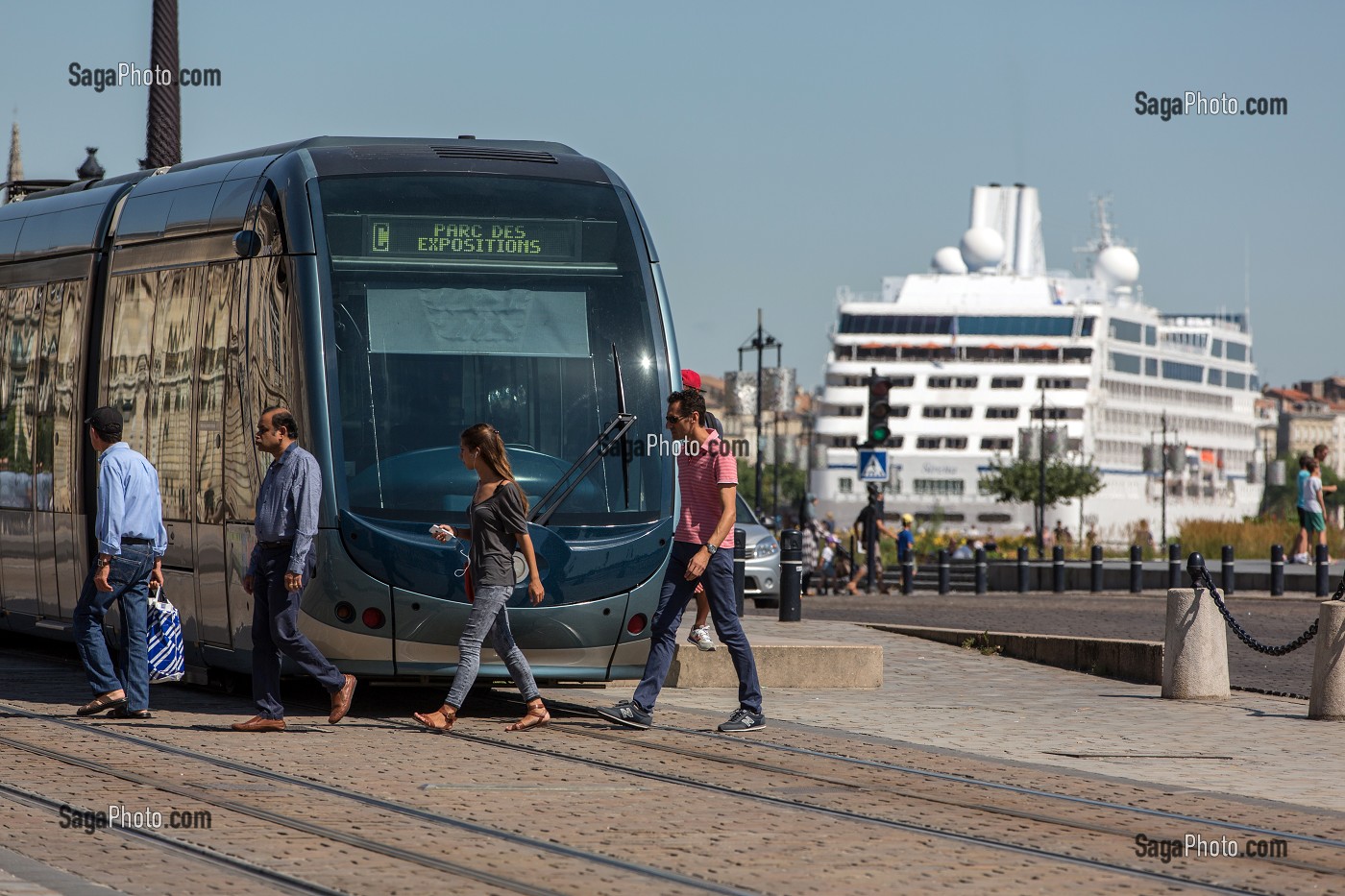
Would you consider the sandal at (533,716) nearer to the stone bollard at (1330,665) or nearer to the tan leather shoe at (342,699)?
the tan leather shoe at (342,699)

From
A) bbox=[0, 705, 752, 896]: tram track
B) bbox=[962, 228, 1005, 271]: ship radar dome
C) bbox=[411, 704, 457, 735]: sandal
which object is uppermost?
bbox=[962, 228, 1005, 271]: ship radar dome

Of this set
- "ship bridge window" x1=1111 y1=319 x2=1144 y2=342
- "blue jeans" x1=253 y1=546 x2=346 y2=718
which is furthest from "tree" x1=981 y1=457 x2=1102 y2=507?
"blue jeans" x1=253 y1=546 x2=346 y2=718

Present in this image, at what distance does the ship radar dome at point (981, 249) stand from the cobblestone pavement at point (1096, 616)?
83923 millimetres

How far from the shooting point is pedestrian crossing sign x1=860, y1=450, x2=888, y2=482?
3180 centimetres

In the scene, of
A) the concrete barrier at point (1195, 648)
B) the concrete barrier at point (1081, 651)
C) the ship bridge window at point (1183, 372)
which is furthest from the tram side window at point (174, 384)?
the ship bridge window at point (1183, 372)

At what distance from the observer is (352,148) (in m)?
12.5

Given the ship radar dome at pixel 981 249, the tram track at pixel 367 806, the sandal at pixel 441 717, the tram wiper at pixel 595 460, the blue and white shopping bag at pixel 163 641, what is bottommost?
the tram track at pixel 367 806

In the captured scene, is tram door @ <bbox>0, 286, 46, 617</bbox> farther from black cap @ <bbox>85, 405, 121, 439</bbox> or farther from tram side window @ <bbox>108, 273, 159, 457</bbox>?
black cap @ <bbox>85, 405, 121, 439</bbox>

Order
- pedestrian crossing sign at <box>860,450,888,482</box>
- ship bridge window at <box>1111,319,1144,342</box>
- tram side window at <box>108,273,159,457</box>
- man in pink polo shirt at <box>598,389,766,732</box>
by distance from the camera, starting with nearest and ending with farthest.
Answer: man in pink polo shirt at <box>598,389,766,732</box> < tram side window at <box>108,273,159,457</box> < pedestrian crossing sign at <box>860,450,888,482</box> < ship bridge window at <box>1111,319,1144,342</box>

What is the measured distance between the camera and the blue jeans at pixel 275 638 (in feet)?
35.9

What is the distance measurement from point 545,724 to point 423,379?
79.1 inches

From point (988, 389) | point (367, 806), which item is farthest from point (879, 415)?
point (988, 389)

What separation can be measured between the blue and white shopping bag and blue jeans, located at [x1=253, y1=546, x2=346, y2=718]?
0.93 metres

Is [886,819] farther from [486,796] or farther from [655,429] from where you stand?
[655,429]
